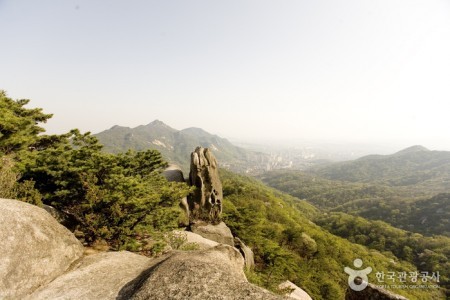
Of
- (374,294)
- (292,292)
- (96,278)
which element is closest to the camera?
(96,278)

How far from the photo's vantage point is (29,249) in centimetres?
827

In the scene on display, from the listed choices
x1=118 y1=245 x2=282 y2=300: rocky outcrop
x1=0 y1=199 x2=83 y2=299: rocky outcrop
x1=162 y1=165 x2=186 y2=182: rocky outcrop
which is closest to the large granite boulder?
x1=0 y1=199 x2=83 y2=299: rocky outcrop

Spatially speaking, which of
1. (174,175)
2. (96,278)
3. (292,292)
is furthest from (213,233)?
(96,278)

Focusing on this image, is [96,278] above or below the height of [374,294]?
above

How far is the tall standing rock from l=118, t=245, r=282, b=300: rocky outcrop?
18.2m

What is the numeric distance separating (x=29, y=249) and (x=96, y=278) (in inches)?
101

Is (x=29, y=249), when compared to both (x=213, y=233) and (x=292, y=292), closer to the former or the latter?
(x=213, y=233)

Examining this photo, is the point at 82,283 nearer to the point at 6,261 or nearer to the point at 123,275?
the point at 123,275

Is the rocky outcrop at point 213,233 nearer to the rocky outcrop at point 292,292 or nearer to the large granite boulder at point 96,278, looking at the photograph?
the rocky outcrop at point 292,292

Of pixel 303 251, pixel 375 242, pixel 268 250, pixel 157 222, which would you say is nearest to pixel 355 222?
pixel 375 242

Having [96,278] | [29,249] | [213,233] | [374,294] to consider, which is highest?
[29,249]

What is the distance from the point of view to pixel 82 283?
7859mm

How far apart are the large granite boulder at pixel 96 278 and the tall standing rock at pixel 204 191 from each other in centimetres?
1598

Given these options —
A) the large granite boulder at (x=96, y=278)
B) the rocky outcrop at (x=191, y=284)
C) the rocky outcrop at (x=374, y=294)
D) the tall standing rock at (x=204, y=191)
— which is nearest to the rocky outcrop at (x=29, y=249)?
the large granite boulder at (x=96, y=278)
